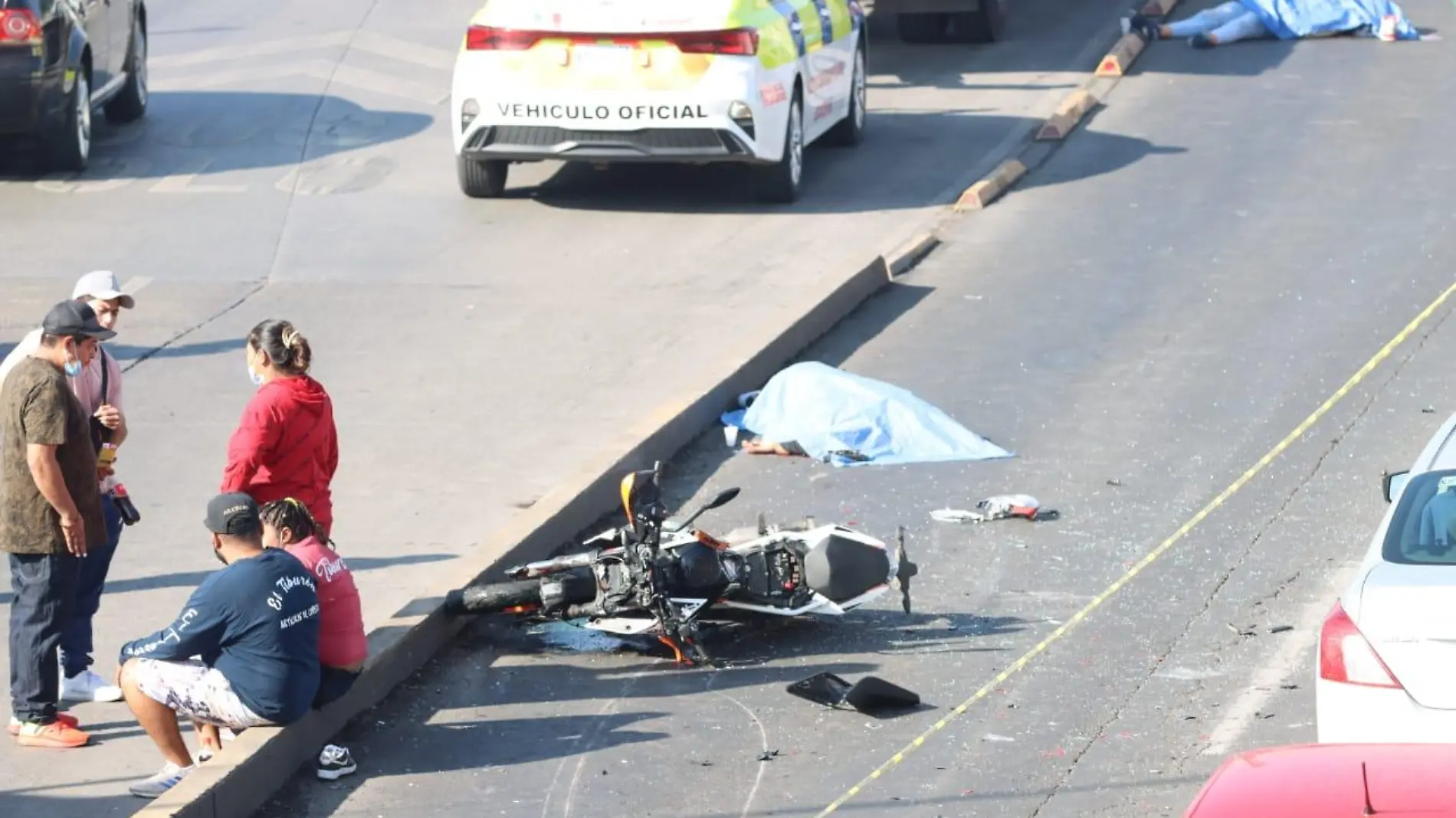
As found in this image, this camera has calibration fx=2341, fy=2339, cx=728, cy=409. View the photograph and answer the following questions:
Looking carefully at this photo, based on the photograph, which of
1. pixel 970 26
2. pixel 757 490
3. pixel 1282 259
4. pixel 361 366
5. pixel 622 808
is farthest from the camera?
pixel 970 26

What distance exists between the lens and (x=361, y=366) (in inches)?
514

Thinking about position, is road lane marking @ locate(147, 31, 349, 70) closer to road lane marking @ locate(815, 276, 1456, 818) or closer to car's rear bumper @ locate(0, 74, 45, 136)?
car's rear bumper @ locate(0, 74, 45, 136)

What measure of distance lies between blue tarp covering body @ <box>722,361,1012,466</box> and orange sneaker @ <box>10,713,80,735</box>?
14.8 feet

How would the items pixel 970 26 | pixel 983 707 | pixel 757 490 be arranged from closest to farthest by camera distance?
pixel 983 707 < pixel 757 490 < pixel 970 26

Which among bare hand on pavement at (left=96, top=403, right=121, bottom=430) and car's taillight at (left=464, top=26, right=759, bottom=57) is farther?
car's taillight at (left=464, top=26, right=759, bottom=57)

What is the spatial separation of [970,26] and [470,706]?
49.8ft

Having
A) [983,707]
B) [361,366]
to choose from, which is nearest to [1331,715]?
[983,707]

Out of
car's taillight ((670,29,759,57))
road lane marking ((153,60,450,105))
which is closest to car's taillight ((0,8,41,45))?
road lane marking ((153,60,450,105))

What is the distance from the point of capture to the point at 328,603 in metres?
8.09

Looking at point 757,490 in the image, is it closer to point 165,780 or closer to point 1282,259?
point 165,780

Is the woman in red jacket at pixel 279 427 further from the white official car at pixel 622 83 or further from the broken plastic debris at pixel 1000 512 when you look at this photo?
the white official car at pixel 622 83

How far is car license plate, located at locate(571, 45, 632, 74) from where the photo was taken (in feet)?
51.5

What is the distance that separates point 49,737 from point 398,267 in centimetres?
737

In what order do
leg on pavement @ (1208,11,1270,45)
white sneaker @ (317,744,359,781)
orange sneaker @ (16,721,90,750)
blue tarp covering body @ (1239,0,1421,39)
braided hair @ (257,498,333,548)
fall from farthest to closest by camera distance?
blue tarp covering body @ (1239,0,1421,39), leg on pavement @ (1208,11,1270,45), braided hair @ (257,498,333,548), orange sneaker @ (16,721,90,750), white sneaker @ (317,744,359,781)
